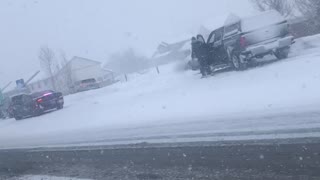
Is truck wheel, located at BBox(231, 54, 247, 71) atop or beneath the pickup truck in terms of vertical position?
beneath

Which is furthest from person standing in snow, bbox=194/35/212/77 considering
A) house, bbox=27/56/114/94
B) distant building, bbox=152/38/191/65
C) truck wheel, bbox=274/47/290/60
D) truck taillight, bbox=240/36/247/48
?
distant building, bbox=152/38/191/65

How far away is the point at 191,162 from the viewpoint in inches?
263

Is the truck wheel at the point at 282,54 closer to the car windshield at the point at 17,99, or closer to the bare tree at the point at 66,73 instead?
the car windshield at the point at 17,99

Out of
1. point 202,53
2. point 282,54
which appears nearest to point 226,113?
point 282,54

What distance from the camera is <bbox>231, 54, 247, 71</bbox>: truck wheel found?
17750 mm

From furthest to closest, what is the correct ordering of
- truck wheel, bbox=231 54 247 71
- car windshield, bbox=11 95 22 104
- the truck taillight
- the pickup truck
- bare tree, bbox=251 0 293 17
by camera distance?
bare tree, bbox=251 0 293 17 < car windshield, bbox=11 95 22 104 < truck wheel, bbox=231 54 247 71 < the truck taillight < the pickup truck

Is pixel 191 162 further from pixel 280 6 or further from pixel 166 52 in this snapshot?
pixel 166 52

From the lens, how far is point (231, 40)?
59.8 feet

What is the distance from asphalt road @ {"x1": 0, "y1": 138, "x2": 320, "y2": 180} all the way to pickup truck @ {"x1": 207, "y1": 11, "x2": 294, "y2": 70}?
29.8ft

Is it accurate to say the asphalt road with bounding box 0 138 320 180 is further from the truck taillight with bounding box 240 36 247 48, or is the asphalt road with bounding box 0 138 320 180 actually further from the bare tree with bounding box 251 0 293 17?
the bare tree with bounding box 251 0 293 17

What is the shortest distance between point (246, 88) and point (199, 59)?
7914 mm

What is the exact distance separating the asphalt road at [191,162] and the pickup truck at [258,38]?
29.8ft

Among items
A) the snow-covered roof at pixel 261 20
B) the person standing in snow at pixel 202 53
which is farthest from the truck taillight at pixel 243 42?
the person standing in snow at pixel 202 53

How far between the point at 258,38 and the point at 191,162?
11175 mm
